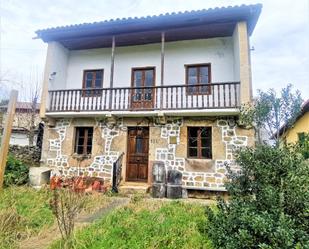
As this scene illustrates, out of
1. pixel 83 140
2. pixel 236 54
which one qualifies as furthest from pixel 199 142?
pixel 83 140

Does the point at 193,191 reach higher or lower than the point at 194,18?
lower

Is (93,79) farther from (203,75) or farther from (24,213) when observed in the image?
(24,213)

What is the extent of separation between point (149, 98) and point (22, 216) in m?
6.69

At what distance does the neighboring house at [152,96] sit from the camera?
9.33 m

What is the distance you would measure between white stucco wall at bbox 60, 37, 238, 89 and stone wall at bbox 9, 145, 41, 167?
3.54 metres

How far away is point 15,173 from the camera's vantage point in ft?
31.6

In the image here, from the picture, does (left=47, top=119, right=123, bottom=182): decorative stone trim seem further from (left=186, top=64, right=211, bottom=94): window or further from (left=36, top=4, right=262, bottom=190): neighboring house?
(left=186, top=64, right=211, bottom=94): window

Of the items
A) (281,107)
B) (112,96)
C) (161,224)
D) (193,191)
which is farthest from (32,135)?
(281,107)

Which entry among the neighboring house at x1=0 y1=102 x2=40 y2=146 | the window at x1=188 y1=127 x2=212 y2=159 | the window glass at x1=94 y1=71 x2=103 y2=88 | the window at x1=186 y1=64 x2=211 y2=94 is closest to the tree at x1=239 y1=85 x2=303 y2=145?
the window at x1=188 y1=127 x2=212 y2=159

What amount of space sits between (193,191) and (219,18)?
22.1 ft

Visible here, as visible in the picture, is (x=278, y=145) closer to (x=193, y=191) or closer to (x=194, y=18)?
(x=193, y=191)

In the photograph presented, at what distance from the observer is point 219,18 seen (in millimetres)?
9273

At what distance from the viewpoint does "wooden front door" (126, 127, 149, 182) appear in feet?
33.5

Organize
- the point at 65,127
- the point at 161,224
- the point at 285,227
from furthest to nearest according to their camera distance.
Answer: the point at 65,127 < the point at 161,224 < the point at 285,227
